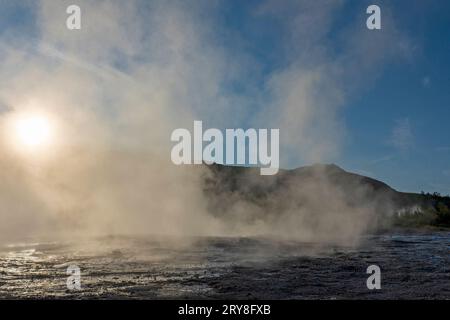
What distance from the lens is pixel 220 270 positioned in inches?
406

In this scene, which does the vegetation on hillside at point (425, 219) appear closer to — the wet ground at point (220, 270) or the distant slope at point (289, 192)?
the distant slope at point (289, 192)

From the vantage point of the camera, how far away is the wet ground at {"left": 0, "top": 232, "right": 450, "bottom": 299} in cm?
802

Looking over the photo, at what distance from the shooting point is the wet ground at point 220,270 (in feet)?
26.3

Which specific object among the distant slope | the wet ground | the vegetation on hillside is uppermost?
the distant slope

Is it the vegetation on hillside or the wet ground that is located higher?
the vegetation on hillside

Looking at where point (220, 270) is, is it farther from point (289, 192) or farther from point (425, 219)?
point (425, 219)

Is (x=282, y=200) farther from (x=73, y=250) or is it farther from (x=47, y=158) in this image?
(x=73, y=250)

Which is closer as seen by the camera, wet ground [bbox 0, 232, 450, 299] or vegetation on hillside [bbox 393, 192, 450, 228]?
wet ground [bbox 0, 232, 450, 299]

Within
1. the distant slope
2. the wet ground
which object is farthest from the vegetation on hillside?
the wet ground

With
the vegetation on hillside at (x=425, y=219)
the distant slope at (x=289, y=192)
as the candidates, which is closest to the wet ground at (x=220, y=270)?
the distant slope at (x=289, y=192)

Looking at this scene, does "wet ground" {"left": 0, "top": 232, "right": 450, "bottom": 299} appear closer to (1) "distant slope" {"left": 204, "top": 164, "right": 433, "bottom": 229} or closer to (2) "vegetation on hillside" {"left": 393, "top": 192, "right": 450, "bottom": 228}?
(1) "distant slope" {"left": 204, "top": 164, "right": 433, "bottom": 229}

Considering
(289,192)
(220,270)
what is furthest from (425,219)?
(220,270)

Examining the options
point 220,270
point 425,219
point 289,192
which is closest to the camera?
point 220,270

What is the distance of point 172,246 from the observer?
1520 centimetres
